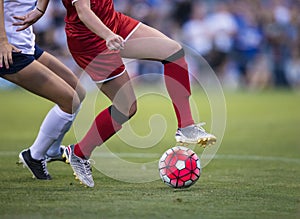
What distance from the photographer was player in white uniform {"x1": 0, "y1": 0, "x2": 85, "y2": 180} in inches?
275

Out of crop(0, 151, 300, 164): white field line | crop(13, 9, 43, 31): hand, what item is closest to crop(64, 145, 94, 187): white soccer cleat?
crop(13, 9, 43, 31): hand

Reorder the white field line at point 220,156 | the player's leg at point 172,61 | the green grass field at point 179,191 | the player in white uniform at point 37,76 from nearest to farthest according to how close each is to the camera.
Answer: the green grass field at point 179,191
the player in white uniform at point 37,76
the player's leg at point 172,61
the white field line at point 220,156

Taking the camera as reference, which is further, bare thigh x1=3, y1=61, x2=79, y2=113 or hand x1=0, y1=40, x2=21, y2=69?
bare thigh x1=3, y1=61, x2=79, y2=113

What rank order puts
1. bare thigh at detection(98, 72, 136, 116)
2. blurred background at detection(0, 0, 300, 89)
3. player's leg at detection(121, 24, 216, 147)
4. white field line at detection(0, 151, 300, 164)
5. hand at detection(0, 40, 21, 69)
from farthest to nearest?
blurred background at detection(0, 0, 300, 89) < white field line at detection(0, 151, 300, 164) < player's leg at detection(121, 24, 216, 147) < bare thigh at detection(98, 72, 136, 116) < hand at detection(0, 40, 21, 69)

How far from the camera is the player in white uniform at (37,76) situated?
22.9ft

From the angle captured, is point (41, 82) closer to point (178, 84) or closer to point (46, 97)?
point (46, 97)

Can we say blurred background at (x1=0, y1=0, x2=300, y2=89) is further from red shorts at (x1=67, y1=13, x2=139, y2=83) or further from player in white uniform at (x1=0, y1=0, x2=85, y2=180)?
red shorts at (x1=67, y1=13, x2=139, y2=83)

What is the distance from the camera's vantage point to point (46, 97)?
718 cm

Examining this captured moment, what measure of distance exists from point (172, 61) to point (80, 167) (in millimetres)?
1421

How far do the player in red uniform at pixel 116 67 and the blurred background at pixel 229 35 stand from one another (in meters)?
15.9

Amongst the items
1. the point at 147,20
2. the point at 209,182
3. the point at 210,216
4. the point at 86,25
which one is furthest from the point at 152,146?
the point at 147,20

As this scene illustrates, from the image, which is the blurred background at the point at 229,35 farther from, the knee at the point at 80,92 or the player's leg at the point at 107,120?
the player's leg at the point at 107,120

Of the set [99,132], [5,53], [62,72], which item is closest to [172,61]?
[99,132]

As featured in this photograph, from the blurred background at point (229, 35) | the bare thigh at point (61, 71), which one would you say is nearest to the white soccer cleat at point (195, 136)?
the bare thigh at point (61, 71)
